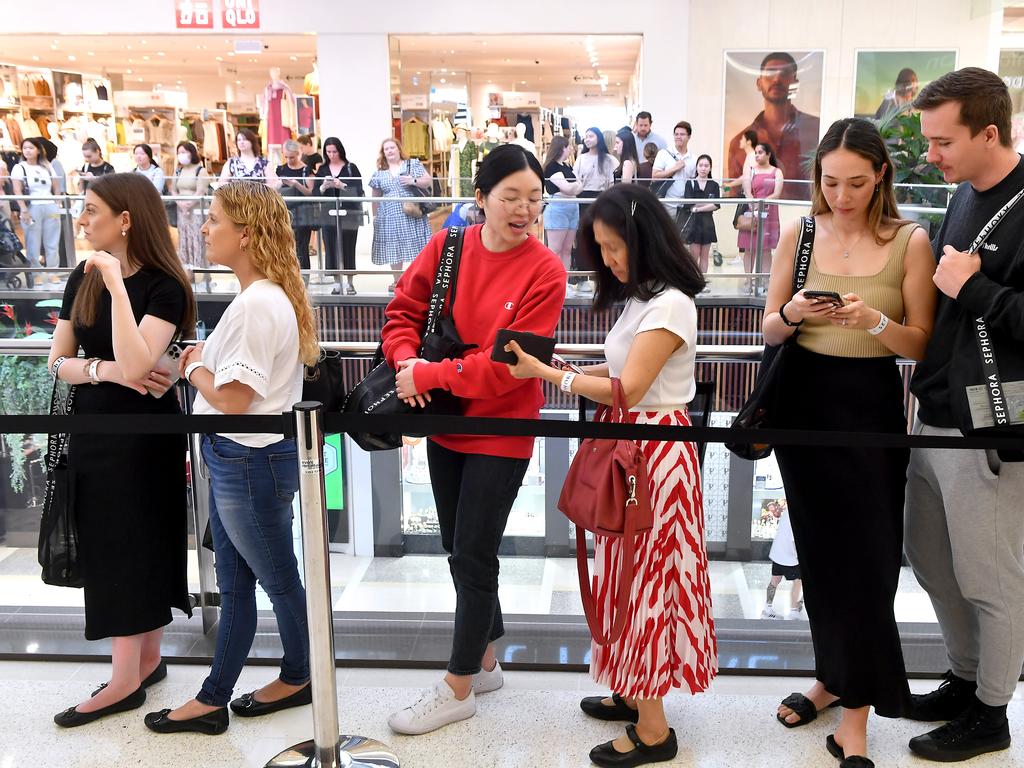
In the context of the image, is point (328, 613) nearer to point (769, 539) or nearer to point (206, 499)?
point (206, 499)

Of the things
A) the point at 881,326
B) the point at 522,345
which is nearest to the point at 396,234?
the point at 522,345

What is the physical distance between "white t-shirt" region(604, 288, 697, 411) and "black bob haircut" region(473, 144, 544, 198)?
0.44 meters

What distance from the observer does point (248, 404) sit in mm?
2398

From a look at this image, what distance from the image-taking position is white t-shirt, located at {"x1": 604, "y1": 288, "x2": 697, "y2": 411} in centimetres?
223

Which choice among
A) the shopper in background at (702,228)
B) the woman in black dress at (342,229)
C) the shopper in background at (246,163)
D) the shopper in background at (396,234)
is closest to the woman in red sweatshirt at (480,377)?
the shopper in background at (702,228)

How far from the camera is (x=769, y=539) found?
3201 millimetres

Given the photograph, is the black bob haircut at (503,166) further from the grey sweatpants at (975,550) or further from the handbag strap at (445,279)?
the grey sweatpants at (975,550)

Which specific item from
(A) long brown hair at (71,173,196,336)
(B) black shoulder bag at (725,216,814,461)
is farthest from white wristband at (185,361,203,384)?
(B) black shoulder bag at (725,216,814,461)

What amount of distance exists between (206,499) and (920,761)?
2182 mm

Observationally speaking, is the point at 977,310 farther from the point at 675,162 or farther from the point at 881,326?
the point at 675,162

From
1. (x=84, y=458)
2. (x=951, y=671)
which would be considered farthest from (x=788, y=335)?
(x=84, y=458)

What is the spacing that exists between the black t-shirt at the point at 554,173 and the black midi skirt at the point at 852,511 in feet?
24.8

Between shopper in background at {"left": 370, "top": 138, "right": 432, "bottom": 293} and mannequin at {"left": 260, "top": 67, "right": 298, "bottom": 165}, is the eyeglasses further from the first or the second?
mannequin at {"left": 260, "top": 67, "right": 298, "bottom": 165}

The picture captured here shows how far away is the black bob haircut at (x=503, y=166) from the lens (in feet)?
7.86
